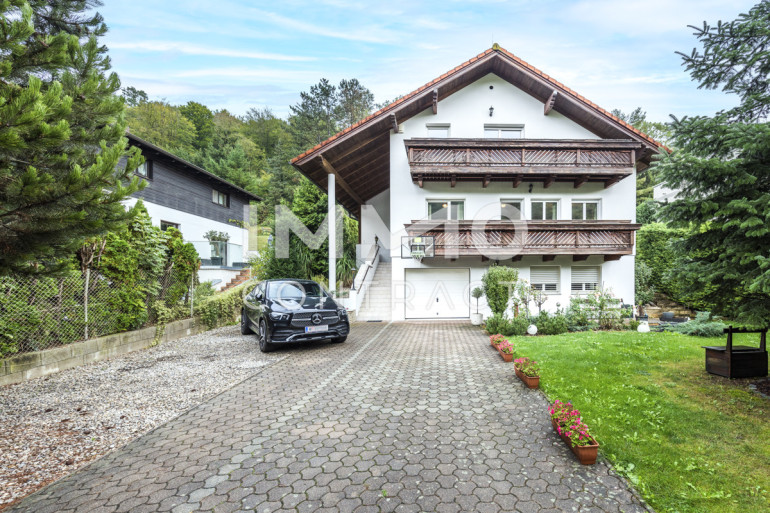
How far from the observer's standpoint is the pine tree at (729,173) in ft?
13.1

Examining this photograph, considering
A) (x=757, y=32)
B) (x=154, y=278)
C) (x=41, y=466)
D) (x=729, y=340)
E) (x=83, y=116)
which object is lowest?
(x=41, y=466)

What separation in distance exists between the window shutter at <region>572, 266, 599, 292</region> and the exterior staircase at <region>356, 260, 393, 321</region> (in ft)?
25.3

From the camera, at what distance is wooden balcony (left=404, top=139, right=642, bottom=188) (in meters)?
12.1

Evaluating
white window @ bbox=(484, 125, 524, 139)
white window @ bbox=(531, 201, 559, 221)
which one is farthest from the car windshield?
white window @ bbox=(484, 125, 524, 139)

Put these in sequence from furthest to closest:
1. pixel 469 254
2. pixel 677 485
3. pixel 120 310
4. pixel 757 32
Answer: pixel 469 254
pixel 120 310
pixel 757 32
pixel 677 485

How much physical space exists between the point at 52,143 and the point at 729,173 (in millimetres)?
7459

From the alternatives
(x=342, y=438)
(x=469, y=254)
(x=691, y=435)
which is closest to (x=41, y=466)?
(x=342, y=438)

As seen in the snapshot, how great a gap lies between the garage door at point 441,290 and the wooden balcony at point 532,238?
1.39 metres

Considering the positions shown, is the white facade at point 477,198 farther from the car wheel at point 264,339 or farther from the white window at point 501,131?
the car wheel at point 264,339

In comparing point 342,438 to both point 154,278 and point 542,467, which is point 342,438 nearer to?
point 542,467

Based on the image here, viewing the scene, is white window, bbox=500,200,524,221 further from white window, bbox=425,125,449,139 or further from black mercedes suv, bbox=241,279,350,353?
black mercedes suv, bbox=241,279,350,353

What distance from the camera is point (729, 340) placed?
201 inches

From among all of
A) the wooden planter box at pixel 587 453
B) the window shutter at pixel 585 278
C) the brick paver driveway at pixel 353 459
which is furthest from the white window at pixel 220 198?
the wooden planter box at pixel 587 453

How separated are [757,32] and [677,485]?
567cm
